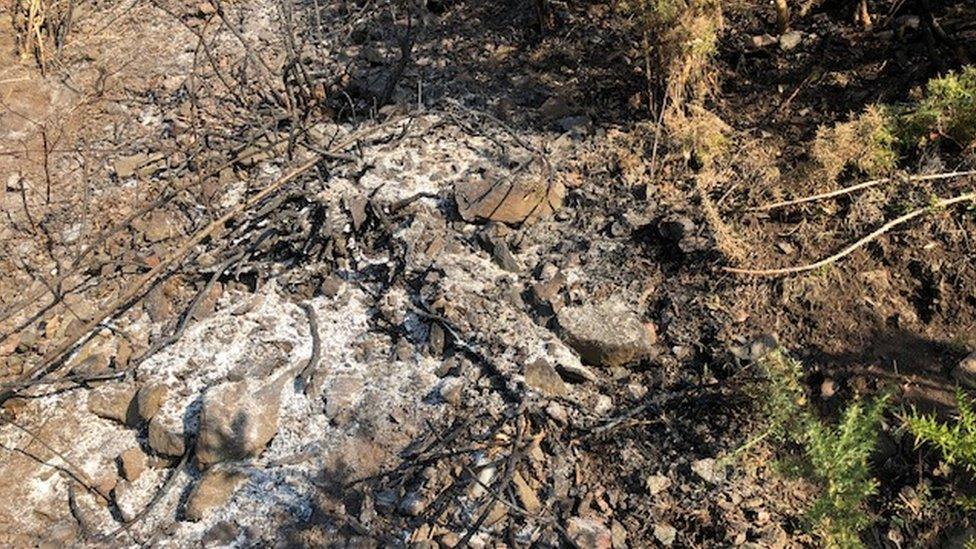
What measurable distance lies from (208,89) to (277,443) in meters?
2.20

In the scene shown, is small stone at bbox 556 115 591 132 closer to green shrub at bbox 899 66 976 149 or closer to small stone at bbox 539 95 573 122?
small stone at bbox 539 95 573 122

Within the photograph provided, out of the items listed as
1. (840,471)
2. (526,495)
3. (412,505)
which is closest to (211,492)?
(412,505)

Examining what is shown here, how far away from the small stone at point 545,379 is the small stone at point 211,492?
3.15 ft

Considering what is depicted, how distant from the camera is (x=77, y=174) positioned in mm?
3777

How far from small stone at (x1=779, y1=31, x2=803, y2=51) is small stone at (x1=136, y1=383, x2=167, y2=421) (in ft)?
9.46

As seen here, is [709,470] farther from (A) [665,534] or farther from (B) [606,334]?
(B) [606,334]

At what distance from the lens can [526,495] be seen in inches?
93.0

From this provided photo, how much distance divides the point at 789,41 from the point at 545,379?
200 cm

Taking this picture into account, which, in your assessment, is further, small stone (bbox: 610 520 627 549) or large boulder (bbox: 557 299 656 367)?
large boulder (bbox: 557 299 656 367)

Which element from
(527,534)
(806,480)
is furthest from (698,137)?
(527,534)

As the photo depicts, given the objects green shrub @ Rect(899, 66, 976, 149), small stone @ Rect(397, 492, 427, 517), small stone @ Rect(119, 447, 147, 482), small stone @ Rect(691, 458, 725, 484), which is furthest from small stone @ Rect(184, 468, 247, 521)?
green shrub @ Rect(899, 66, 976, 149)

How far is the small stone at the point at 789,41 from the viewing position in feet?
11.5

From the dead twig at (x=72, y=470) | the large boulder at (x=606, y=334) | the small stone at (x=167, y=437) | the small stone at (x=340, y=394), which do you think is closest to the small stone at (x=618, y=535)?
the large boulder at (x=606, y=334)

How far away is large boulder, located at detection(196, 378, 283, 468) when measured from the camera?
2529 mm
